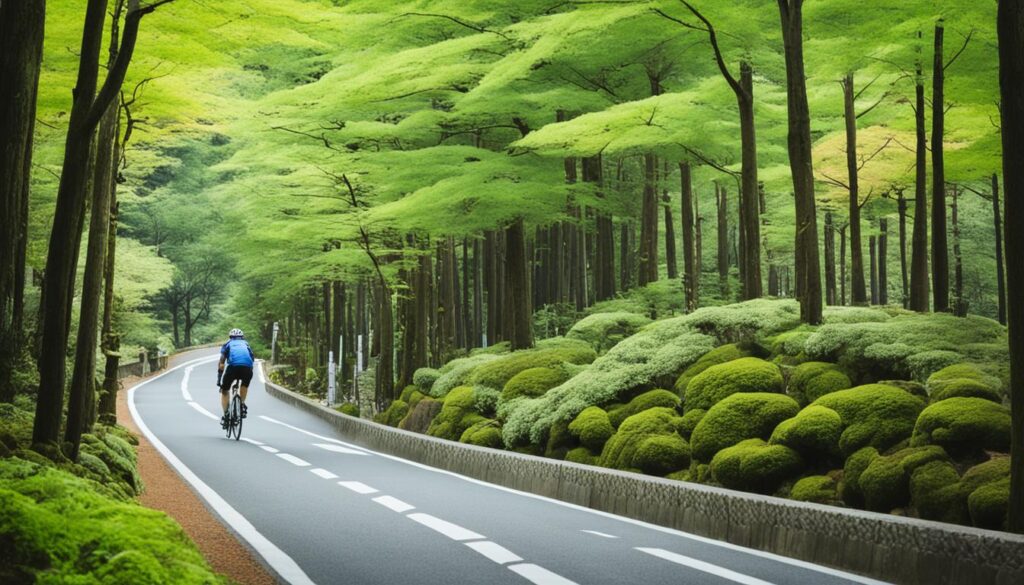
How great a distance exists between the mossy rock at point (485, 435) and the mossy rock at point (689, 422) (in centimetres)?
501

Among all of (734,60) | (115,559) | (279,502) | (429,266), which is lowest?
(279,502)

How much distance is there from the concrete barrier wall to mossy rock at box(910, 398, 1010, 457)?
6.73ft

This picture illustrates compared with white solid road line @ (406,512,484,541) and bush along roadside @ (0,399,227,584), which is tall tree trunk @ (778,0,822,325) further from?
bush along roadside @ (0,399,227,584)

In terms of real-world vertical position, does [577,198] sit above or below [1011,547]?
above

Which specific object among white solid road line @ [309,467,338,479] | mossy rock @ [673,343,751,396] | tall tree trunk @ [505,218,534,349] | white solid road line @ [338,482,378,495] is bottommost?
white solid road line @ [309,467,338,479]

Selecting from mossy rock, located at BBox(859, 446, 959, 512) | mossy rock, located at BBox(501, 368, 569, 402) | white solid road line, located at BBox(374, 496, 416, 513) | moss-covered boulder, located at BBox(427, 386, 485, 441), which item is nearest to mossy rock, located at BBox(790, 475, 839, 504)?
mossy rock, located at BBox(859, 446, 959, 512)

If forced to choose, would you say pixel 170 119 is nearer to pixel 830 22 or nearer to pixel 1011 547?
pixel 830 22

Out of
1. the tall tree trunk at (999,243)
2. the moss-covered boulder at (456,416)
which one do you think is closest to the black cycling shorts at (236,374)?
the moss-covered boulder at (456,416)

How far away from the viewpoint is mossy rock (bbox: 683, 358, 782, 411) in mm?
14461

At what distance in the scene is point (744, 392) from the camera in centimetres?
1438

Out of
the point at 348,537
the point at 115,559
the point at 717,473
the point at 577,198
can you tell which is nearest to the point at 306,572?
the point at 348,537

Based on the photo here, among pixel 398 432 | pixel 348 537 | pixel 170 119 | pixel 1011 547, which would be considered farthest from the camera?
pixel 398 432

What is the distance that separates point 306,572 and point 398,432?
508 inches

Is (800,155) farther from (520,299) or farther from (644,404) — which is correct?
(520,299)
